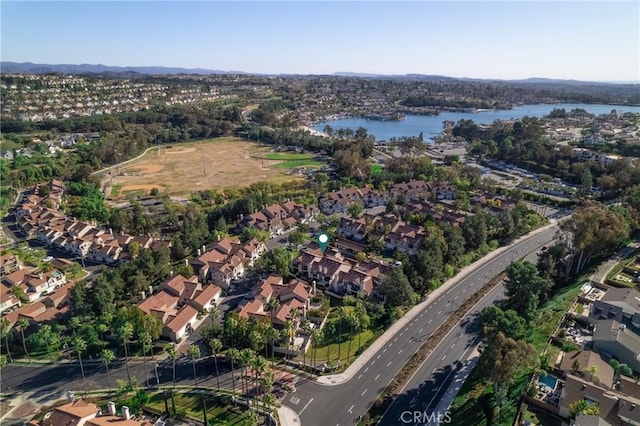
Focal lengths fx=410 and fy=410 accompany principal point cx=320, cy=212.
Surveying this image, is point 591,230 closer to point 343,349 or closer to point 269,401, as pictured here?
point 343,349

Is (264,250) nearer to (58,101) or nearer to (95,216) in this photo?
(95,216)

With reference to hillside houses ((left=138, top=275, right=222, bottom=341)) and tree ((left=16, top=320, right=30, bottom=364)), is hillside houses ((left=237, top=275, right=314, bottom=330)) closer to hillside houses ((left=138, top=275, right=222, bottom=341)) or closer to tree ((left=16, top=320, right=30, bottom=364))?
hillside houses ((left=138, top=275, right=222, bottom=341))

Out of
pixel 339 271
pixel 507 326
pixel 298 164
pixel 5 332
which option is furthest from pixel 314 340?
pixel 298 164

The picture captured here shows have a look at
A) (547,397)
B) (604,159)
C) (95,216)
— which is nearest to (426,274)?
(547,397)

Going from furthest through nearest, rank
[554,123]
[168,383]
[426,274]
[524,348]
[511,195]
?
1. [554,123]
2. [511,195]
3. [426,274]
4. [168,383]
5. [524,348]

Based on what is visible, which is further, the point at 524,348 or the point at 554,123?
the point at 554,123
